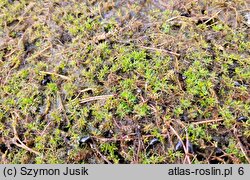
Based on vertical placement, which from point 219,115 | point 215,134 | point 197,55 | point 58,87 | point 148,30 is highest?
point 148,30

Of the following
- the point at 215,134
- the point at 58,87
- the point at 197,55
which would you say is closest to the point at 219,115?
the point at 215,134

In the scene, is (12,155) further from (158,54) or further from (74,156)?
(158,54)

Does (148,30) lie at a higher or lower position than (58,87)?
higher

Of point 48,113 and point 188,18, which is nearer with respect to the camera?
point 48,113

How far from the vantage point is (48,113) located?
2.43 m

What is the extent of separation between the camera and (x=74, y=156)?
2.17 meters

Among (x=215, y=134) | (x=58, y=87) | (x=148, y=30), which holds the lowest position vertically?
(x=215, y=134)
